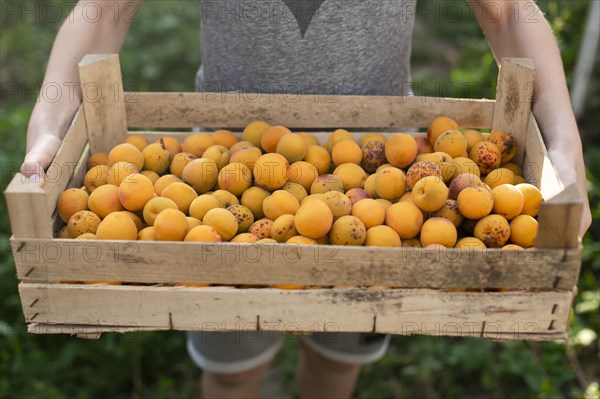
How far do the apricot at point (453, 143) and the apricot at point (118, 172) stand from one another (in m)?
0.86

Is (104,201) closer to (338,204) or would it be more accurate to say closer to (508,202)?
(338,204)

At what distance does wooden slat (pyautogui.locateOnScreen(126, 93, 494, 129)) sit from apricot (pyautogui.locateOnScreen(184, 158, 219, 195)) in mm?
252

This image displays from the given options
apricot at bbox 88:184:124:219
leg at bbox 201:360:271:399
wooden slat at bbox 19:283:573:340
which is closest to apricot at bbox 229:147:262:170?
apricot at bbox 88:184:124:219

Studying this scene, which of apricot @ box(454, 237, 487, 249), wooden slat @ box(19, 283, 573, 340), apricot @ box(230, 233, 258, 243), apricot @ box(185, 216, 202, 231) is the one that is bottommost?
wooden slat @ box(19, 283, 573, 340)

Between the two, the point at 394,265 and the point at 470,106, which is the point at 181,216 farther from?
the point at 470,106

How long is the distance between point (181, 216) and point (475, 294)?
0.70 metres

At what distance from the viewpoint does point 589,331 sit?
2.96 meters

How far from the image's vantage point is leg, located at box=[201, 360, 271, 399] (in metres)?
2.37

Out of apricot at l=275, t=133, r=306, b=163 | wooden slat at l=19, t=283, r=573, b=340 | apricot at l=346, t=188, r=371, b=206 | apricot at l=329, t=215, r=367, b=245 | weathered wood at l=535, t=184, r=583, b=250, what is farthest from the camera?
apricot at l=275, t=133, r=306, b=163

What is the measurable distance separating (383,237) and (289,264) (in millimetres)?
259

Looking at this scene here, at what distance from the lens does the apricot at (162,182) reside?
70.4 inches

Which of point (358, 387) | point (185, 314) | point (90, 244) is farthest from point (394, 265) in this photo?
point (358, 387)

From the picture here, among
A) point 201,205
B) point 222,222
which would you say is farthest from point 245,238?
point 201,205

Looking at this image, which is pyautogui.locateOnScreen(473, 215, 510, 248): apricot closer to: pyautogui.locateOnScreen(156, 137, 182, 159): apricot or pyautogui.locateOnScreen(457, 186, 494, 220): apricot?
pyautogui.locateOnScreen(457, 186, 494, 220): apricot
